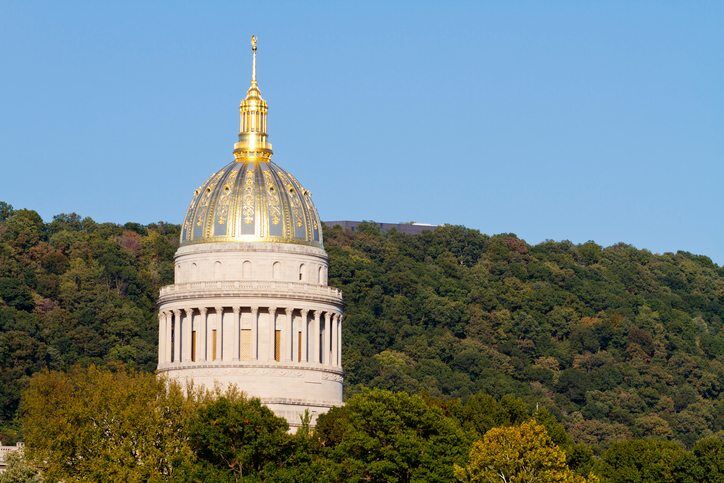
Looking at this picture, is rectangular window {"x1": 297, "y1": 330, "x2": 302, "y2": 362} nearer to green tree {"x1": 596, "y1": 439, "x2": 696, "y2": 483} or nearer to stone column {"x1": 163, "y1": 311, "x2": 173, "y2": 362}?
stone column {"x1": 163, "y1": 311, "x2": 173, "y2": 362}

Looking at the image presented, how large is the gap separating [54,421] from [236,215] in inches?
956

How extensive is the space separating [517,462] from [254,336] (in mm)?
32047

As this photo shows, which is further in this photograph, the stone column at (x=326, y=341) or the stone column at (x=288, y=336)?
the stone column at (x=326, y=341)

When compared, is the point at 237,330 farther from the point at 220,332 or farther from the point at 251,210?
the point at 251,210

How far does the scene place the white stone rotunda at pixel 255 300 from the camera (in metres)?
153

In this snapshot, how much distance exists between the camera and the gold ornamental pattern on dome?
15475cm

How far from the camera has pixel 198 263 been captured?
511 ft

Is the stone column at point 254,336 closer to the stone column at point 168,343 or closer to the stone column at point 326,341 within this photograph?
the stone column at point 326,341

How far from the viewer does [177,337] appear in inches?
6142

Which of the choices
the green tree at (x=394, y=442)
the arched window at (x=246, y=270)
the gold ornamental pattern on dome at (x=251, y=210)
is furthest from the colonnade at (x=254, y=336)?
the green tree at (x=394, y=442)

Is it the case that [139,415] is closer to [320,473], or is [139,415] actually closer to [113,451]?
[113,451]

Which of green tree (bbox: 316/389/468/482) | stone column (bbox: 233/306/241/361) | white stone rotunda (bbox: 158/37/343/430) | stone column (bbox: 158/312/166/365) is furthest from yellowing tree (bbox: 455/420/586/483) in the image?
stone column (bbox: 158/312/166/365)

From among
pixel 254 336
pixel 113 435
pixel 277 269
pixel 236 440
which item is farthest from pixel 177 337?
pixel 236 440

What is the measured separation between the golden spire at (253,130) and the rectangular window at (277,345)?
12153 millimetres
